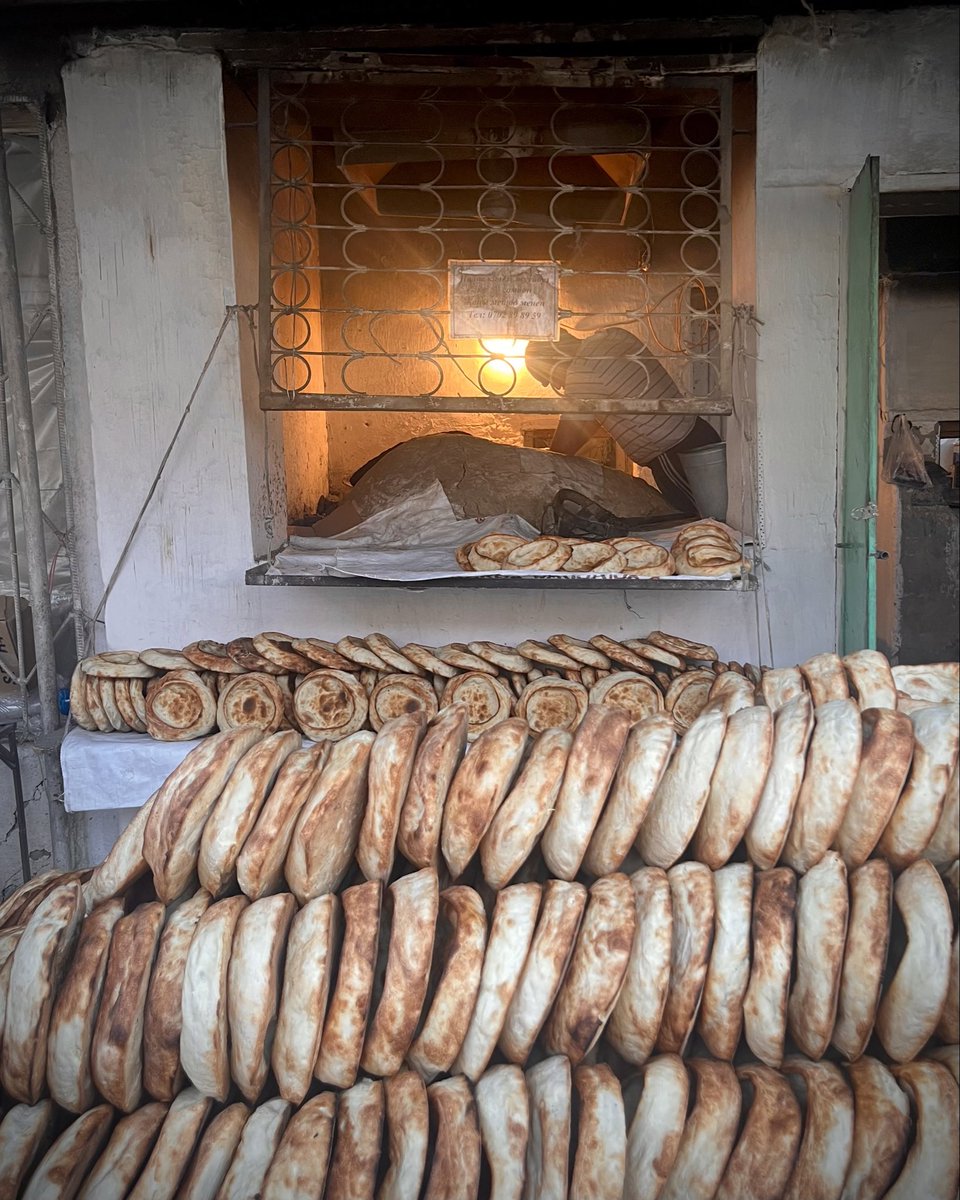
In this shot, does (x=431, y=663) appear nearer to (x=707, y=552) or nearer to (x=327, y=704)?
(x=327, y=704)

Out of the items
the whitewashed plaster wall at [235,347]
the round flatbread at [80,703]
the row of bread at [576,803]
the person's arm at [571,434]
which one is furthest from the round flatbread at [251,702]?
the person's arm at [571,434]

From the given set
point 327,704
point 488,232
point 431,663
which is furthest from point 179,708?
point 488,232

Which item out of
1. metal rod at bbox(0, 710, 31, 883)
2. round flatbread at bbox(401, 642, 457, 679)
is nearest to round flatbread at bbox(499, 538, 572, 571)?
round flatbread at bbox(401, 642, 457, 679)

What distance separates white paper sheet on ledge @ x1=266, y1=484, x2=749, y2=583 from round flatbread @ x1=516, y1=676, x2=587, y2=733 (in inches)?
13.9

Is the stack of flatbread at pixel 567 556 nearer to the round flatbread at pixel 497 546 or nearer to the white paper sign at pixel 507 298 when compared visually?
the round flatbread at pixel 497 546

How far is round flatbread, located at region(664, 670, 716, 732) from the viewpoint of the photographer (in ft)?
9.82

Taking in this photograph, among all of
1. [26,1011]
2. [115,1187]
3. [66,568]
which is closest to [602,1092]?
[115,1187]

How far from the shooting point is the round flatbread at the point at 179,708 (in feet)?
10.0

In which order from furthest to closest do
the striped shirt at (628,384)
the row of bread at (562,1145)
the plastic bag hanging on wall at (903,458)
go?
1. the plastic bag hanging on wall at (903,458)
2. the striped shirt at (628,384)
3. the row of bread at (562,1145)

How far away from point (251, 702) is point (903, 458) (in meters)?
4.91

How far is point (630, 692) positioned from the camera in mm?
3000

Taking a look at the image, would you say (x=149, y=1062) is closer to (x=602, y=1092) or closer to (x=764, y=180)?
(x=602, y=1092)

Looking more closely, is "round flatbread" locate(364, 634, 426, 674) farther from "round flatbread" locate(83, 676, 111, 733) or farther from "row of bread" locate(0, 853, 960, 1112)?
"row of bread" locate(0, 853, 960, 1112)

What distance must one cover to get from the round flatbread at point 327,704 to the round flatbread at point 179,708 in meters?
0.30
